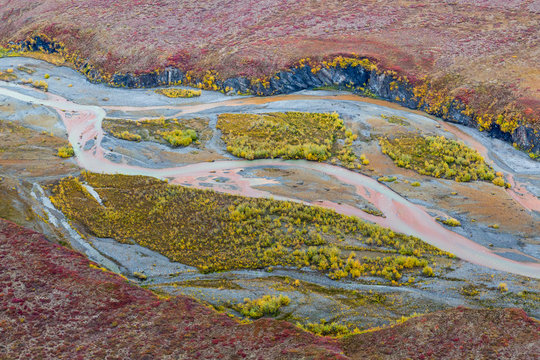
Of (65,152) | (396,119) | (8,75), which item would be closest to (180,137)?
(65,152)

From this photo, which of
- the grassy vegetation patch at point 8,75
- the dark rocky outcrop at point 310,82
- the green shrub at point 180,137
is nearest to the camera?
the green shrub at point 180,137

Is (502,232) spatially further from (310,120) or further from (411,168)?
(310,120)

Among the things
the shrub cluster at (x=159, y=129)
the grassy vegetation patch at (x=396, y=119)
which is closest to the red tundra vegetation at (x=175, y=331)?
the shrub cluster at (x=159, y=129)

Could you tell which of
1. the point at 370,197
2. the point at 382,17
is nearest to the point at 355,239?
the point at 370,197

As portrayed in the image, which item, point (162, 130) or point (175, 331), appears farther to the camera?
point (162, 130)

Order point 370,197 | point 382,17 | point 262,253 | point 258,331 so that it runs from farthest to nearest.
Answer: point 382,17
point 370,197
point 262,253
point 258,331

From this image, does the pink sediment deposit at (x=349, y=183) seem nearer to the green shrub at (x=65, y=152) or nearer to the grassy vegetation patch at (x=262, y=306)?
the green shrub at (x=65, y=152)

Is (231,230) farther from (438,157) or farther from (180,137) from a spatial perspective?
(438,157)
